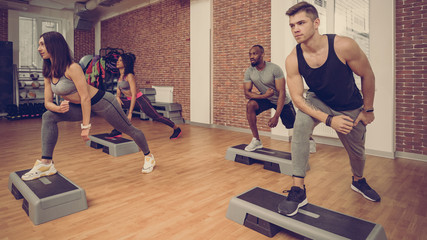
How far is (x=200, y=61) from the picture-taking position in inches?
254

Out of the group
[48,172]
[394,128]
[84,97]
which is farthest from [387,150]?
[48,172]

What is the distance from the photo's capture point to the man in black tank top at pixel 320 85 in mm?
1741

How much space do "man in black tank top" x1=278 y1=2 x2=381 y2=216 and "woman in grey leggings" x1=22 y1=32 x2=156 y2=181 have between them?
5.27 feet

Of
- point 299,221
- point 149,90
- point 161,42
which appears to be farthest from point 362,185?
point 161,42

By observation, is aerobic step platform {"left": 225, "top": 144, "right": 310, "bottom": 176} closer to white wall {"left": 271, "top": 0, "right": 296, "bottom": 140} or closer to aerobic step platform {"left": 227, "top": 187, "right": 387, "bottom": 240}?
aerobic step platform {"left": 227, "top": 187, "right": 387, "bottom": 240}

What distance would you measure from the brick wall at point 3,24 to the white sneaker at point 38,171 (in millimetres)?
8101

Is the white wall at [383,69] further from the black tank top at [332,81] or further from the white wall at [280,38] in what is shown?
the black tank top at [332,81]

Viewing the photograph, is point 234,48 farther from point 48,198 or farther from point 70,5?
point 70,5

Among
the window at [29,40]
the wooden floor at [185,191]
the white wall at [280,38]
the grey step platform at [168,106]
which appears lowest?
the wooden floor at [185,191]

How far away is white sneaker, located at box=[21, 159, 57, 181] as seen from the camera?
90.5 inches

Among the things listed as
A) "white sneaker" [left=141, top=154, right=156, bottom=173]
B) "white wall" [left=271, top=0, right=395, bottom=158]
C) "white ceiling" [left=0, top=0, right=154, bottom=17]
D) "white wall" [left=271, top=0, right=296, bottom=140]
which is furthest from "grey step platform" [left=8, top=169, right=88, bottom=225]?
"white ceiling" [left=0, top=0, right=154, bottom=17]

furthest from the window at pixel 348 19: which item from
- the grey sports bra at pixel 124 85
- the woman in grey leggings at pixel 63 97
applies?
the woman in grey leggings at pixel 63 97

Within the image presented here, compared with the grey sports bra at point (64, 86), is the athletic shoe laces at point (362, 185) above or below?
below

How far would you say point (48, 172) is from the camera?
2.39 m
